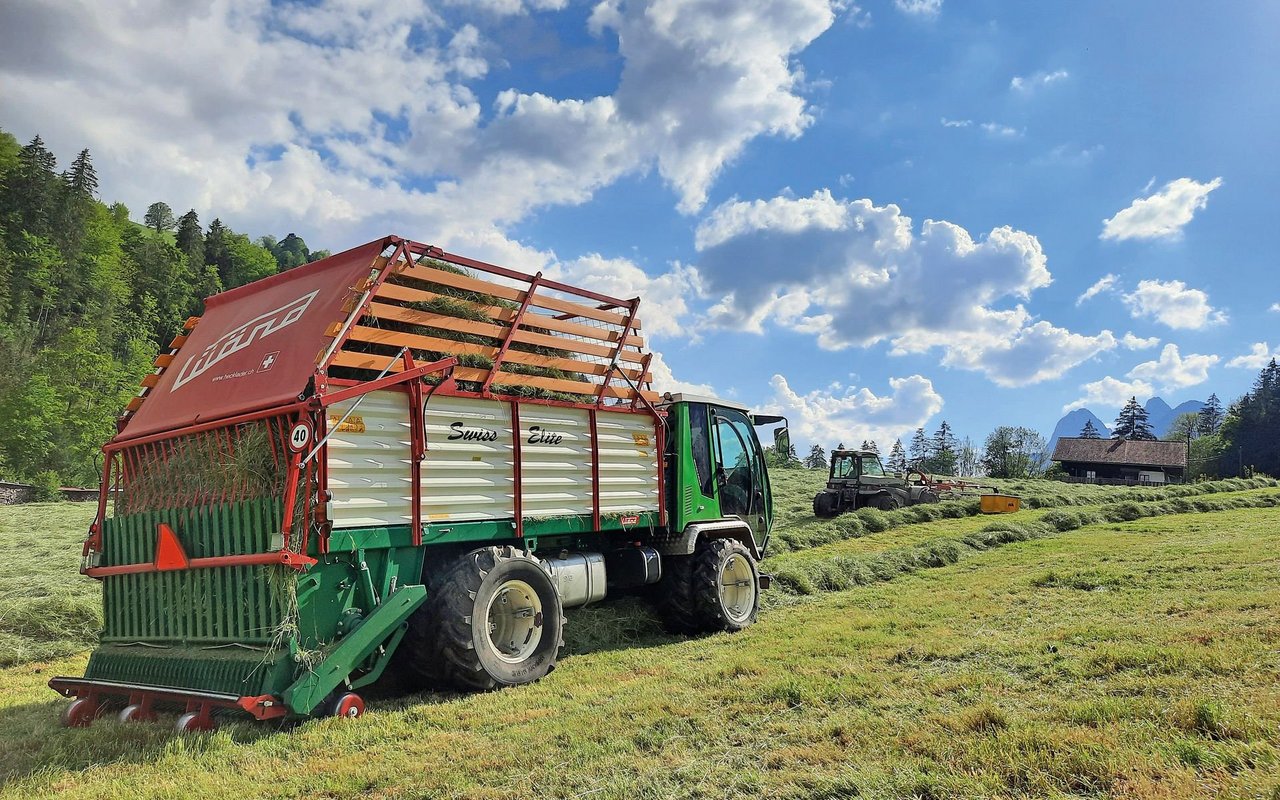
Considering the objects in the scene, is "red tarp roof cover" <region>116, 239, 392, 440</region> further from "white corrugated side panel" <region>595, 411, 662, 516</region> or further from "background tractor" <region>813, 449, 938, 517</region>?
"background tractor" <region>813, 449, 938, 517</region>

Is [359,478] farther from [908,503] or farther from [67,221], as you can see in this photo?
[67,221]

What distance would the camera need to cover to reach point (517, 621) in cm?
641

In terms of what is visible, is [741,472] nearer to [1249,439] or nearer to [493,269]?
[493,269]

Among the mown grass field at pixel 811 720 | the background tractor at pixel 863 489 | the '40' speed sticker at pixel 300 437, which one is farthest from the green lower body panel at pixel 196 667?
the background tractor at pixel 863 489

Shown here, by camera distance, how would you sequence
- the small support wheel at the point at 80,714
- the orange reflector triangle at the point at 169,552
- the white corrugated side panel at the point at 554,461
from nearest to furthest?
the small support wheel at the point at 80,714 → the orange reflector triangle at the point at 169,552 → the white corrugated side panel at the point at 554,461

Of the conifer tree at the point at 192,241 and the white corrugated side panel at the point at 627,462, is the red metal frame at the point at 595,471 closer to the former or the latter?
the white corrugated side panel at the point at 627,462

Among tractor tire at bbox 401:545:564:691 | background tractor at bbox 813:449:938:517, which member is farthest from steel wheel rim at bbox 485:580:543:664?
background tractor at bbox 813:449:938:517

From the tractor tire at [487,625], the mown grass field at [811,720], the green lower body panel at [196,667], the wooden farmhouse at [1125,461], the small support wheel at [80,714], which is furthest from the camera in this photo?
the wooden farmhouse at [1125,461]

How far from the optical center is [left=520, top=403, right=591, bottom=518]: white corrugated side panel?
22.1 ft

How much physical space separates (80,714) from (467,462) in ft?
10.3

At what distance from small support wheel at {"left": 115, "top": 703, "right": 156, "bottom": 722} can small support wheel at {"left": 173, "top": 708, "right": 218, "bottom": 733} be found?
46 cm

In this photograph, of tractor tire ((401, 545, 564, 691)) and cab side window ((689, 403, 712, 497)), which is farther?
cab side window ((689, 403, 712, 497))

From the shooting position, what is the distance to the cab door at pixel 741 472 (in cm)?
923

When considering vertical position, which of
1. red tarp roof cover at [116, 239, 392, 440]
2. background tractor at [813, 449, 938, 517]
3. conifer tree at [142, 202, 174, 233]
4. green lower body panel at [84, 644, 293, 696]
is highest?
conifer tree at [142, 202, 174, 233]
